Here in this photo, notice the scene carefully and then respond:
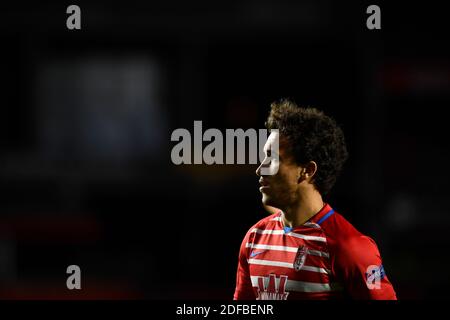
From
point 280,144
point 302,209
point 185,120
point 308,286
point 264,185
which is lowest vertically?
point 308,286

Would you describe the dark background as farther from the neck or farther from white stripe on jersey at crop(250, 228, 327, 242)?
the neck

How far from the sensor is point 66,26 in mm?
11930

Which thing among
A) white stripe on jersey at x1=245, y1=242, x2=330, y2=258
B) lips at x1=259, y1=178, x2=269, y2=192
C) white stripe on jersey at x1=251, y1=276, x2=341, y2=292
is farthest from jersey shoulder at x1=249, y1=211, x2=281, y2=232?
white stripe on jersey at x1=251, y1=276, x2=341, y2=292

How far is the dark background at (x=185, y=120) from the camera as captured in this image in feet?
38.0

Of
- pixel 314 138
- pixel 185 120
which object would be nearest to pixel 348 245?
pixel 314 138

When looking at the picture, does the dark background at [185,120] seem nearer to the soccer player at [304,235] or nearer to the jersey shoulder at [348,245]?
the soccer player at [304,235]

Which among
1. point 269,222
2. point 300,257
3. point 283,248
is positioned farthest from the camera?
point 269,222

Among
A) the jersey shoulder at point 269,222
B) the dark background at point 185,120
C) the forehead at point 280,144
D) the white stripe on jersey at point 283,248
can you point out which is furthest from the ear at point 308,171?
the dark background at point 185,120

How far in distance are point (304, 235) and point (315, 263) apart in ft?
0.64

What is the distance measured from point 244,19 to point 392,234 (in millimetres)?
4570

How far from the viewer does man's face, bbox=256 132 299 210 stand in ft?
12.7

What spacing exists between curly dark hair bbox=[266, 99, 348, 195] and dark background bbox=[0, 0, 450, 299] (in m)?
7.22

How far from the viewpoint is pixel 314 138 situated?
13.3ft

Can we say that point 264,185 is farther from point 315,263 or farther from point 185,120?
point 185,120
